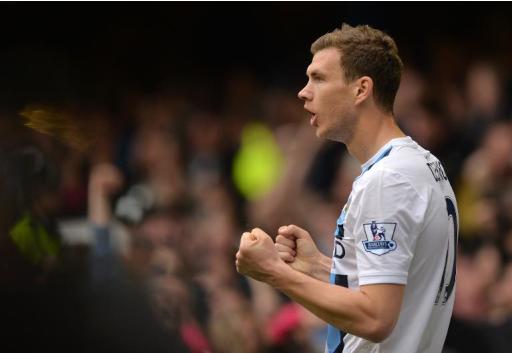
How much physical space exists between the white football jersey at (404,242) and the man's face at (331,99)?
129 mm

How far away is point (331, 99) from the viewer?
8.13 feet


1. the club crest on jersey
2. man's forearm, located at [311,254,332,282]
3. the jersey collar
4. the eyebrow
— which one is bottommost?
man's forearm, located at [311,254,332,282]

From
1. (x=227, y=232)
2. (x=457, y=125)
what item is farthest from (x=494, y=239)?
(x=227, y=232)

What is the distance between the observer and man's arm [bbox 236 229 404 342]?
2152 millimetres

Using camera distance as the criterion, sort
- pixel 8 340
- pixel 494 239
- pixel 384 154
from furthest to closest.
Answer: pixel 8 340 < pixel 494 239 < pixel 384 154

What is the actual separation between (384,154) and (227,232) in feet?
11.6

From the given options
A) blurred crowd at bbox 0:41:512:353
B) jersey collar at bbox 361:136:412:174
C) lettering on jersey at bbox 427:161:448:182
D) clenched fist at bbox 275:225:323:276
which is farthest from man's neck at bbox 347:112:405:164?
blurred crowd at bbox 0:41:512:353

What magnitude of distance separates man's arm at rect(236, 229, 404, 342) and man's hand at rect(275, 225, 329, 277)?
404 millimetres

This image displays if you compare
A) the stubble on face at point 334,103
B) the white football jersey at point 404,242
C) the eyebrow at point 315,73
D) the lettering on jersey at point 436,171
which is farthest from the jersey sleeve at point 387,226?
the eyebrow at point 315,73

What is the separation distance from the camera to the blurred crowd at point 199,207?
5492 mm

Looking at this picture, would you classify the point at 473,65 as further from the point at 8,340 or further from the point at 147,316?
the point at 8,340

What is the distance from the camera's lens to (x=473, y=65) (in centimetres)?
554

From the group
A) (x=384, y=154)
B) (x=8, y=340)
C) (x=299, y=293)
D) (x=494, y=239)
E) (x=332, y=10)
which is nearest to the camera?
(x=299, y=293)

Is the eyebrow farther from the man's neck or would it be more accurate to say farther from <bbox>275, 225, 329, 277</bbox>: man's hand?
<bbox>275, 225, 329, 277</bbox>: man's hand
